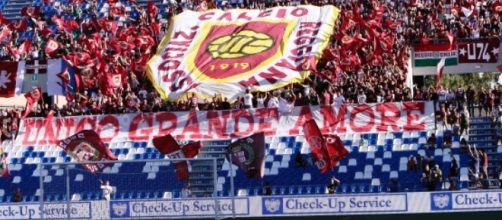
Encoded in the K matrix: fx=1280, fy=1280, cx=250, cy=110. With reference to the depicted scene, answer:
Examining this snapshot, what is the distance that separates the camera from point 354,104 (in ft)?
126

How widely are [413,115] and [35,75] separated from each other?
14.2 m

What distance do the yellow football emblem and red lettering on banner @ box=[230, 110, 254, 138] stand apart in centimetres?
417

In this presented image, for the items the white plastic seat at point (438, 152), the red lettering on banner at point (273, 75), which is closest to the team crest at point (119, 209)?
the white plastic seat at point (438, 152)

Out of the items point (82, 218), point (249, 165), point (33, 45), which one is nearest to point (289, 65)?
point (249, 165)

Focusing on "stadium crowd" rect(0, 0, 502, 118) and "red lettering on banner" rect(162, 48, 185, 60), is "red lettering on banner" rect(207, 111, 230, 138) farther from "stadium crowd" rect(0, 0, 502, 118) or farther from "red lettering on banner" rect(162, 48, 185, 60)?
"red lettering on banner" rect(162, 48, 185, 60)

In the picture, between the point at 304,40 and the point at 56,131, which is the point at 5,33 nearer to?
the point at 56,131

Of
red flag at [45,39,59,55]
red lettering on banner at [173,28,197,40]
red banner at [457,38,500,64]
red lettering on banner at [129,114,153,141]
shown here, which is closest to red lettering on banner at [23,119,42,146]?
red lettering on banner at [129,114,153,141]

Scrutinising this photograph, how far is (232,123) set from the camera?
129 feet

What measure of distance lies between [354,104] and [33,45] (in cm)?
1363

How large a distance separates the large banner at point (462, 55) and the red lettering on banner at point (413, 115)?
4920 millimetres

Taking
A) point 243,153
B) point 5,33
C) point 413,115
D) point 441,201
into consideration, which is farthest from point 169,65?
point 441,201

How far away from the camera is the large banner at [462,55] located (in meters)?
41.8

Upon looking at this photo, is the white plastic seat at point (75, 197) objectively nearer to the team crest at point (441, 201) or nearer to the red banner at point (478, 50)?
the team crest at point (441, 201)

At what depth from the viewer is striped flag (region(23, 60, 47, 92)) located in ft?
146
